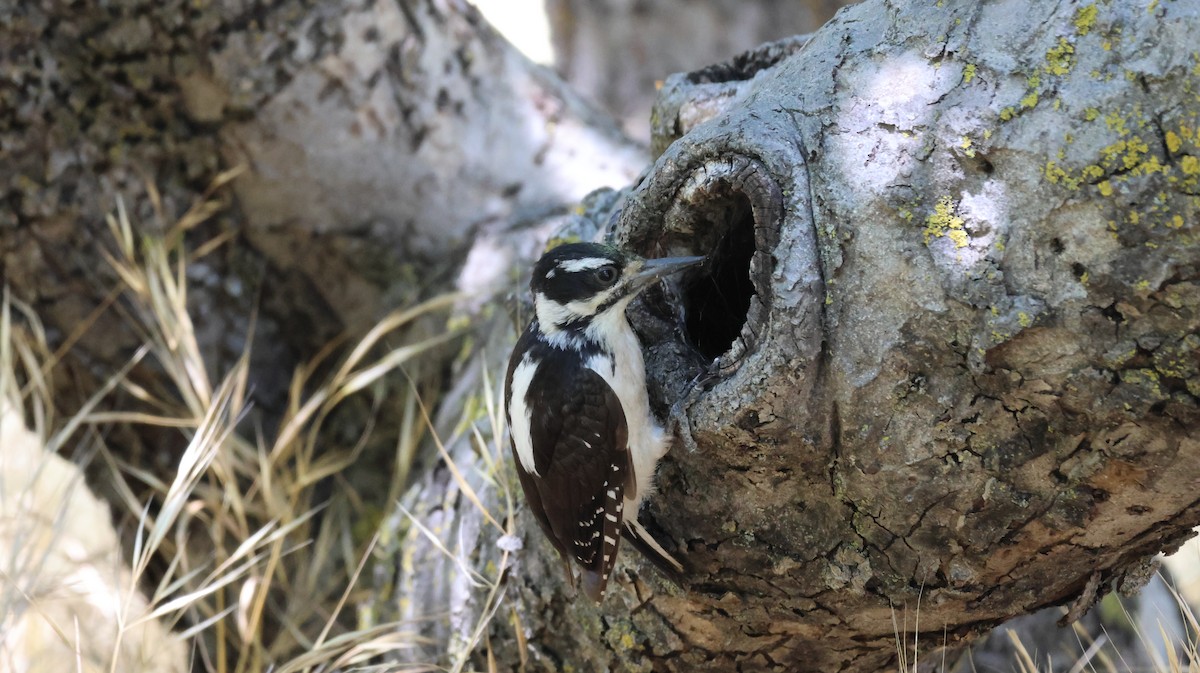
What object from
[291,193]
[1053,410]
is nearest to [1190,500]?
[1053,410]

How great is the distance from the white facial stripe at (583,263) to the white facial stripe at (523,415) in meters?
0.26

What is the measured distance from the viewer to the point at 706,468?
210cm

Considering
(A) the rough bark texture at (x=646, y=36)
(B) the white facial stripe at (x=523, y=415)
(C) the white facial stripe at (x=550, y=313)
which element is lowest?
(B) the white facial stripe at (x=523, y=415)

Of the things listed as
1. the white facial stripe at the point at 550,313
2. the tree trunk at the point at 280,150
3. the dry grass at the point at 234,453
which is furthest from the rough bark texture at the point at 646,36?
the white facial stripe at the point at 550,313

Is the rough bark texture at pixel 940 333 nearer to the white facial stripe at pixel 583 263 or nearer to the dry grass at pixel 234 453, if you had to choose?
the white facial stripe at pixel 583 263

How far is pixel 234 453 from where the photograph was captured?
359 centimetres

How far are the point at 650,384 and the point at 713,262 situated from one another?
1.21 ft

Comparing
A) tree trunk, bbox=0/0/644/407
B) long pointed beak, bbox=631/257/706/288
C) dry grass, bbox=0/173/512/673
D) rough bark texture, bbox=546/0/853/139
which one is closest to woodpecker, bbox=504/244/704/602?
long pointed beak, bbox=631/257/706/288

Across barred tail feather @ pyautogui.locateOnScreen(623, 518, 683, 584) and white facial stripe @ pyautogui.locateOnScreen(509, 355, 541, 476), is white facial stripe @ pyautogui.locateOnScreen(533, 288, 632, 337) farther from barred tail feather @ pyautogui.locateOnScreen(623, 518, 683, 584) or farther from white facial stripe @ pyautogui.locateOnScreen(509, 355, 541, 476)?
barred tail feather @ pyautogui.locateOnScreen(623, 518, 683, 584)

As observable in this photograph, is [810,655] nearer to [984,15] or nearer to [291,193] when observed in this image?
[984,15]

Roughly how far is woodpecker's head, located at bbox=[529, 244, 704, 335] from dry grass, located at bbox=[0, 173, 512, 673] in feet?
1.41

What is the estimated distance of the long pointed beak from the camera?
7.39ft

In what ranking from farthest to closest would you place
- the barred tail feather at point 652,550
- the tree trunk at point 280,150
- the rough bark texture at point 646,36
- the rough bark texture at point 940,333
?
the rough bark texture at point 646,36 → the tree trunk at point 280,150 → the barred tail feather at point 652,550 → the rough bark texture at point 940,333

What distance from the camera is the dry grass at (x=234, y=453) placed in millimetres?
3174
